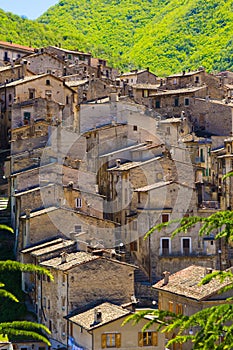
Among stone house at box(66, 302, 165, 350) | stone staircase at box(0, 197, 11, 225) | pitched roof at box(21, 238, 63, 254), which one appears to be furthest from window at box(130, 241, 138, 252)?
stone house at box(66, 302, 165, 350)

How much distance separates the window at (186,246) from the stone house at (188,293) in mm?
5354

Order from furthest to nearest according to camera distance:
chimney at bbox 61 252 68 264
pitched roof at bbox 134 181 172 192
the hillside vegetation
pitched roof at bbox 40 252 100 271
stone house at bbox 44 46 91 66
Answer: the hillside vegetation < stone house at bbox 44 46 91 66 < pitched roof at bbox 134 181 172 192 < chimney at bbox 61 252 68 264 < pitched roof at bbox 40 252 100 271

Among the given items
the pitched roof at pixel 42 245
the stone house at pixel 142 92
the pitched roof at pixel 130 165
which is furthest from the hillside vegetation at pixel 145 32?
the pitched roof at pixel 42 245

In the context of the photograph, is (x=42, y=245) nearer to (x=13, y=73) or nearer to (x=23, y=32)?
(x=13, y=73)

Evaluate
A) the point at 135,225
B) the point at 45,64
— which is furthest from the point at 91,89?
the point at 135,225

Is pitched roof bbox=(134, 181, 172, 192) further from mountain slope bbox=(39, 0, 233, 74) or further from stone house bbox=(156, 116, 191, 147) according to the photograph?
mountain slope bbox=(39, 0, 233, 74)

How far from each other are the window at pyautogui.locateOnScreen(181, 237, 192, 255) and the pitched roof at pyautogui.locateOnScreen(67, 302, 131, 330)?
10.6 meters

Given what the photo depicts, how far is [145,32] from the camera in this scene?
177625 millimetres

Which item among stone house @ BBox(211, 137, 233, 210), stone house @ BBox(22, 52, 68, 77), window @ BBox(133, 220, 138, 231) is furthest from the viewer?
stone house @ BBox(22, 52, 68, 77)

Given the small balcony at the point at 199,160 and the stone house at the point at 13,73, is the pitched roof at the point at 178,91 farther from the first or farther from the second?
the stone house at the point at 13,73

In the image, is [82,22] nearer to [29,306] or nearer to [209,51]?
[209,51]

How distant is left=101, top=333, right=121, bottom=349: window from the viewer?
41.3m

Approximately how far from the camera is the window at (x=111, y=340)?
41344mm

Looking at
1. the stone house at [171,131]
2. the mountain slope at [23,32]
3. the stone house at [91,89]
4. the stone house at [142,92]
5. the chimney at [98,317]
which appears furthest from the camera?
the mountain slope at [23,32]
